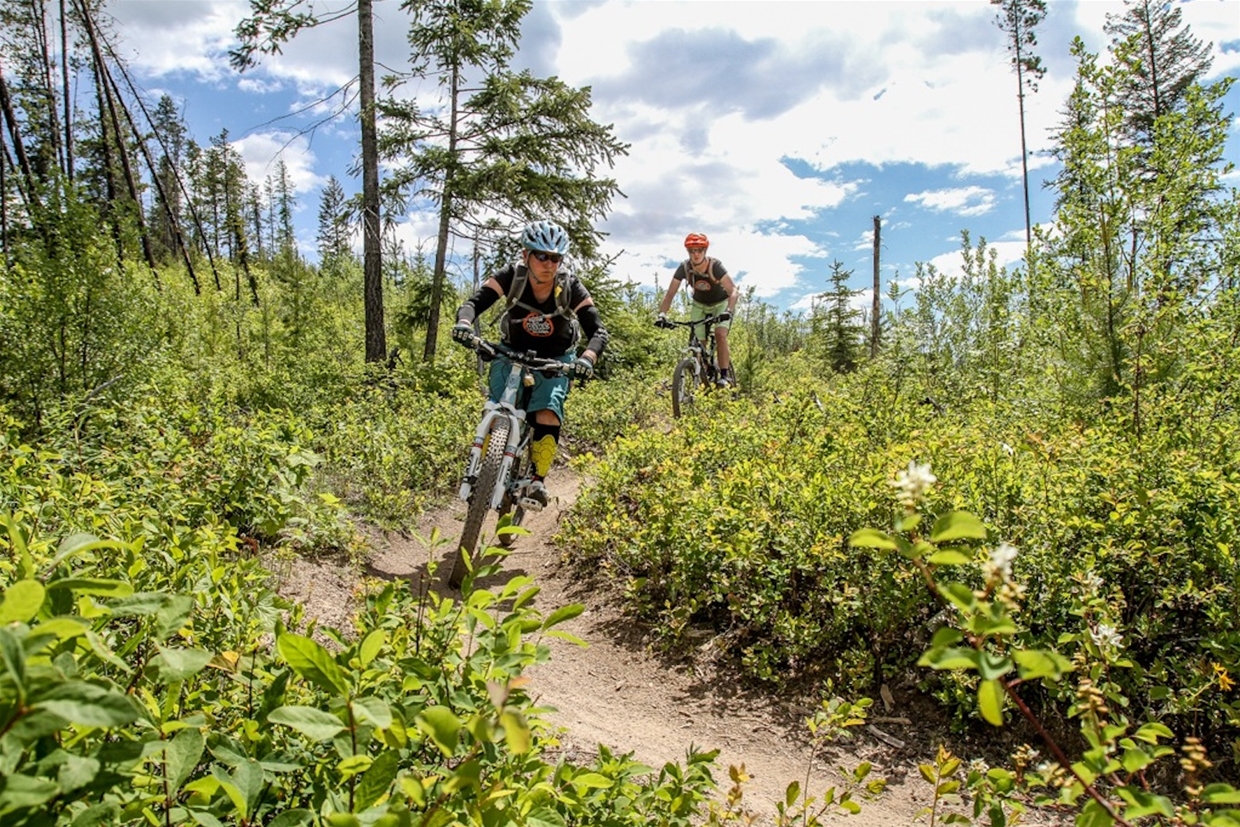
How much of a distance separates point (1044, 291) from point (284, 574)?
22.8ft

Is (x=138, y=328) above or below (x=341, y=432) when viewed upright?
above

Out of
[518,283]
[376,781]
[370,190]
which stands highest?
[370,190]

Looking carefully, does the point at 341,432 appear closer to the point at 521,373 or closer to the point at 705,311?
the point at 521,373

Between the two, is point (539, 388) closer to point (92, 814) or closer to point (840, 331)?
point (92, 814)

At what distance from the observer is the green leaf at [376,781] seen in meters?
1.16

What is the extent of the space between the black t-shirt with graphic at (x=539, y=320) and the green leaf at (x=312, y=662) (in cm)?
497

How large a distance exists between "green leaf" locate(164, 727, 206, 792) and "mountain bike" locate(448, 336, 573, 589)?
143 inches

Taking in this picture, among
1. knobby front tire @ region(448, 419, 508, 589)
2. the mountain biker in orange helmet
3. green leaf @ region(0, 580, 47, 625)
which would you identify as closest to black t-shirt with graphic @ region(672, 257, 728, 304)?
the mountain biker in orange helmet

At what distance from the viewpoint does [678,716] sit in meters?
3.86

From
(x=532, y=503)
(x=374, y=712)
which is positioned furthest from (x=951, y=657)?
(x=532, y=503)

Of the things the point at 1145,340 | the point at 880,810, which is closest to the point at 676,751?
the point at 880,810

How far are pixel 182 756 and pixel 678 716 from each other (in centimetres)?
316

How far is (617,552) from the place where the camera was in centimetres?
545

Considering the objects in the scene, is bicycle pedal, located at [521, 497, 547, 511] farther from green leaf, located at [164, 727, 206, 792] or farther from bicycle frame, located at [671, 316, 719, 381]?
bicycle frame, located at [671, 316, 719, 381]
